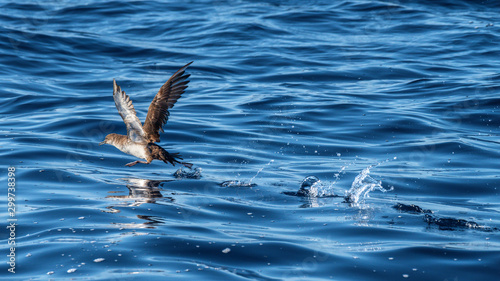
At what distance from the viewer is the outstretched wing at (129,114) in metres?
8.53

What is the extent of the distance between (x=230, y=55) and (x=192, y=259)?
14.5 metres

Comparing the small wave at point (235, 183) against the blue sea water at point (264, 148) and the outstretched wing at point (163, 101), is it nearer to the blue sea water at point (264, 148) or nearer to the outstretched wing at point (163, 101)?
the blue sea water at point (264, 148)

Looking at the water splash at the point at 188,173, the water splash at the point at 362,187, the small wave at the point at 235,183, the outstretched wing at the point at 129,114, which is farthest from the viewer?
the water splash at the point at 188,173

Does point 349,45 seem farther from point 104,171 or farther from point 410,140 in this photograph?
point 104,171

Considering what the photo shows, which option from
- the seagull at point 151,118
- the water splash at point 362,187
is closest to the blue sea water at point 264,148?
the water splash at point 362,187

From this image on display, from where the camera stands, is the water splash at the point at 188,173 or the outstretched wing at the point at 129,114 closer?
the outstretched wing at the point at 129,114

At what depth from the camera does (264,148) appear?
1184 centimetres

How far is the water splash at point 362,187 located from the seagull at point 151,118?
91.9 inches

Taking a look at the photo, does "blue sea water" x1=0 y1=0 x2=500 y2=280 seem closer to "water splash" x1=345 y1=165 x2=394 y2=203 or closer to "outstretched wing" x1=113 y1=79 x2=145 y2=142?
"water splash" x1=345 y1=165 x2=394 y2=203

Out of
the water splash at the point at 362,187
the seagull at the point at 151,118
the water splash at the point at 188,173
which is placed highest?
the seagull at the point at 151,118

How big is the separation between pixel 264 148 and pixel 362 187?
10.3 feet

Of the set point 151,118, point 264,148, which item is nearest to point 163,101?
point 151,118

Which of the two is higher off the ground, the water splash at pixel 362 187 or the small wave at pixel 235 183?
the small wave at pixel 235 183

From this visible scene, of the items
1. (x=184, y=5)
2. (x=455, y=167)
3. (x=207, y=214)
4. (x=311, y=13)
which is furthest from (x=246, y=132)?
(x=184, y=5)
